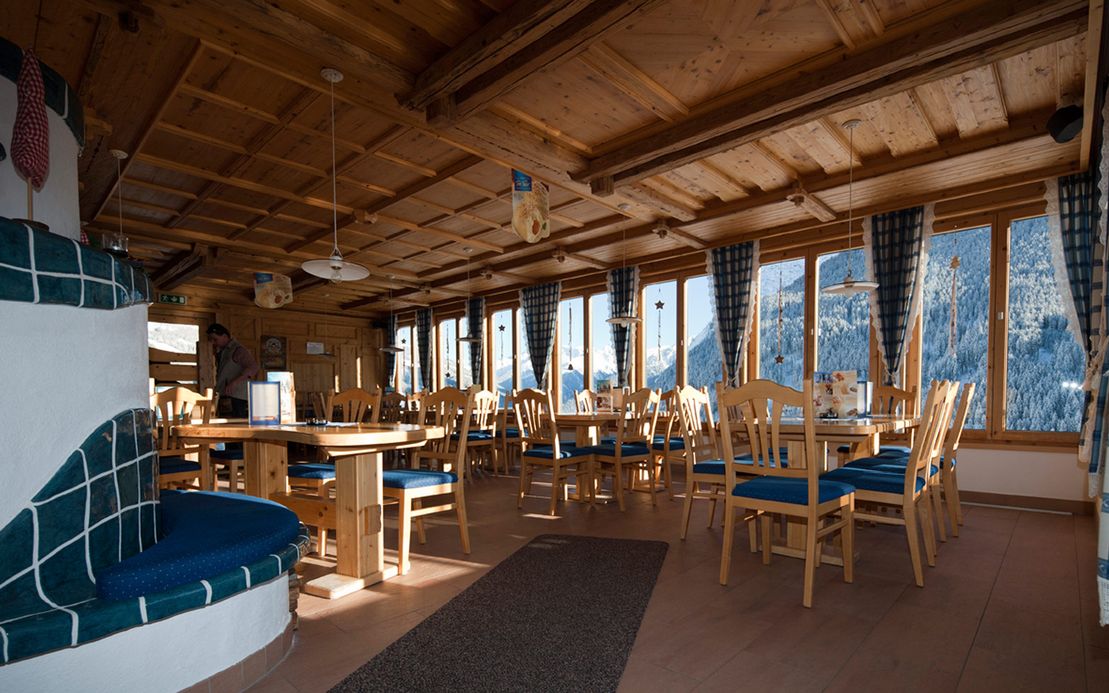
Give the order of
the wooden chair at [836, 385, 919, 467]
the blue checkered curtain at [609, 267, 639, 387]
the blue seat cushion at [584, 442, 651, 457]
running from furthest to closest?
the blue checkered curtain at [609, 267, 639, 387]
the blue seat cushion at [584, 442, 651, 457]
the wooden chair at [836, 385, 919, 467]

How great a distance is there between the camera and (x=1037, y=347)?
204 inches

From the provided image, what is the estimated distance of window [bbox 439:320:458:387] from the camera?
39.3 feet

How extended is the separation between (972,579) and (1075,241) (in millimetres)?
3554

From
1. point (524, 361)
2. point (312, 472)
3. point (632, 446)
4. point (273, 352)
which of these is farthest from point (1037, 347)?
point (273, 352)

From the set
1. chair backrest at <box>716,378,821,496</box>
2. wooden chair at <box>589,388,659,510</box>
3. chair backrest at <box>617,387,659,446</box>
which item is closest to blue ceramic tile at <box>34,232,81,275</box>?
chair backrest at <box>716,378,821,496</box>

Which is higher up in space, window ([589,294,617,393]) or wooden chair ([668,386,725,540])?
window ([589,294,617,393])

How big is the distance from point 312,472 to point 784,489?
106 inches

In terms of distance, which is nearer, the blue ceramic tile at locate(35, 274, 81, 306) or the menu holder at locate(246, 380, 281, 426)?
the blue ceramic tile at locate(35, 274, 81, 306)

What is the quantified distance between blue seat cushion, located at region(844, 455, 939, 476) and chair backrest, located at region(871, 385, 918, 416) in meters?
0.86

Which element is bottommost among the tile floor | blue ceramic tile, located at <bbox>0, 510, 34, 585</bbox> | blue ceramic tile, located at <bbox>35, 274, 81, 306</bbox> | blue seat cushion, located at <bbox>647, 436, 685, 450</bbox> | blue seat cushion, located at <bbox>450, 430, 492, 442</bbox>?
the tile floor

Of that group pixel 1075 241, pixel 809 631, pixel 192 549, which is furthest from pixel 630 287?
pixel 192 549

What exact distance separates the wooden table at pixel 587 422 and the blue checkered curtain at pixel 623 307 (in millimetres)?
2840

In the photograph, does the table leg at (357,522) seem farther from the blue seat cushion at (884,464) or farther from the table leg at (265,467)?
the blue seat cushion at (884,464)

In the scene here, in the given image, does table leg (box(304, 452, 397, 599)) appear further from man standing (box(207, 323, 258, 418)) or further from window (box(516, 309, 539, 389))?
window (box(516, 309, 539, 389))
